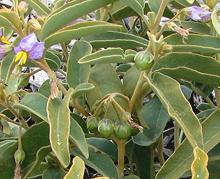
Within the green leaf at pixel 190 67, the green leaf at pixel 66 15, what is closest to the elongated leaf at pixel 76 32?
the green leaf at pixel 66 15

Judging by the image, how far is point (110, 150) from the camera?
130cm

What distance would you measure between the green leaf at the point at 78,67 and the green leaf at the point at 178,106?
0.50 ft

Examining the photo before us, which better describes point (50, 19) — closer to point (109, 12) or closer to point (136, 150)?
point (109, 12)

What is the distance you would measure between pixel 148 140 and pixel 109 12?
291 mm

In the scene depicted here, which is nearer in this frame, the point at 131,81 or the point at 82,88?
the point at 82,88

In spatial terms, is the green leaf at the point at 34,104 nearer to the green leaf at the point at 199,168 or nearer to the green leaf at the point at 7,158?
the green leaf at the point at 7,158

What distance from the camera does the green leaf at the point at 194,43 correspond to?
1.10 meters

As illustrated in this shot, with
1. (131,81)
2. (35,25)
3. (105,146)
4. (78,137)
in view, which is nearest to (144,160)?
(105,146)

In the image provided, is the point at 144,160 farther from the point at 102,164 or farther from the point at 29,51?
the point at 29,51

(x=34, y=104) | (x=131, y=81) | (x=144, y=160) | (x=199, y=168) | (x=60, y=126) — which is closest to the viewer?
(x=199, y=168)

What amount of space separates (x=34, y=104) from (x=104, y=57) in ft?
0.52

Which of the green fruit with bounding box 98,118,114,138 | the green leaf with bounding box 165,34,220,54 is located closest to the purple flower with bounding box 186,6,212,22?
the green leaf with bounding box 165,34,220,54

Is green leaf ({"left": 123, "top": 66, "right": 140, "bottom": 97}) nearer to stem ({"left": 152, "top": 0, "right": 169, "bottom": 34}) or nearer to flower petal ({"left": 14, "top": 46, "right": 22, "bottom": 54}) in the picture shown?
stem ({"left": 152, "top": 0, "right": 169, "bottom": 34})

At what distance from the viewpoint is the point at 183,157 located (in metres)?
1.06
